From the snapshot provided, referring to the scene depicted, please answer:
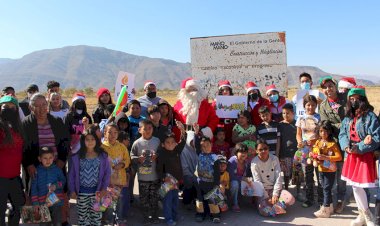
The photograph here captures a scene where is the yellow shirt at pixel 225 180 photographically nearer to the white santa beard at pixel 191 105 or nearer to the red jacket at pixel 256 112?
the white santa beard at pixel 191 105

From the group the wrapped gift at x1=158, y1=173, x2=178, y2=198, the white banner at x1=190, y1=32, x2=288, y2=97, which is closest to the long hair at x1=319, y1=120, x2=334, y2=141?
the white banner at x1=190, y1=32, x2=288, y2=97

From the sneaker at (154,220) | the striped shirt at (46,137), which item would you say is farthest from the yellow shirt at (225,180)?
the striped shirt at (46,137)

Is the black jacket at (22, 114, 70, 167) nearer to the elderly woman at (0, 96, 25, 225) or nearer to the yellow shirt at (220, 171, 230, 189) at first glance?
the elderly woman at (0, 96, 25, 225)

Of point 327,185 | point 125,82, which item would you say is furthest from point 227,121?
point 125,82

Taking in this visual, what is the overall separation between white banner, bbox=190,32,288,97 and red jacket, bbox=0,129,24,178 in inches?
178

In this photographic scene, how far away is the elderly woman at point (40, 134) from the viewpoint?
15.4 ft

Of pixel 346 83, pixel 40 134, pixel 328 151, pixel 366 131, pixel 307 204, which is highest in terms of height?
pixel 346 83

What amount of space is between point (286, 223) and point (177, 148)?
203cm

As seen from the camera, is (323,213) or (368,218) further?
→ (323,213)

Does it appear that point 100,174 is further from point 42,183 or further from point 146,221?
point 146,221

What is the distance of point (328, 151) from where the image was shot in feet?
18.5

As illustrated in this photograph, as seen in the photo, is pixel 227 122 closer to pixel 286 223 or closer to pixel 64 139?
pixel 286 223

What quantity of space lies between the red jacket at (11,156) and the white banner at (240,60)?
4.52 meters

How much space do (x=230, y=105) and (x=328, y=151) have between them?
2025mm
